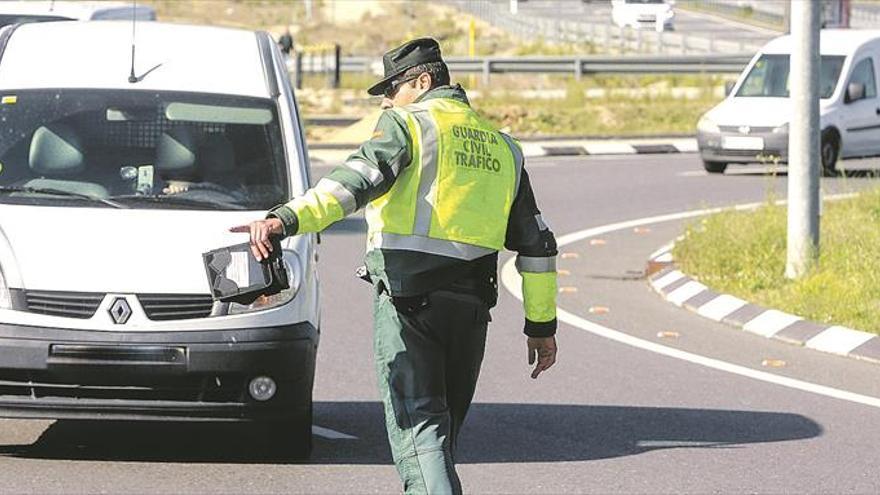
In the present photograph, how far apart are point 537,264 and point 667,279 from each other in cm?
891

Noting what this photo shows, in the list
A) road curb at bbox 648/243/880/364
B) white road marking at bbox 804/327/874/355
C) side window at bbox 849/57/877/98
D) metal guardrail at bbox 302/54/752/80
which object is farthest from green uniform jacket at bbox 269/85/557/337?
metal guardrail at bbox 302/54/752/80

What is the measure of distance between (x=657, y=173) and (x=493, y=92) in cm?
1468

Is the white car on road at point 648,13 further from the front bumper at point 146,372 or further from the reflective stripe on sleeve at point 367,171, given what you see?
the reflective stripe on sleeve at point 367,171

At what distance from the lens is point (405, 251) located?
6570mm

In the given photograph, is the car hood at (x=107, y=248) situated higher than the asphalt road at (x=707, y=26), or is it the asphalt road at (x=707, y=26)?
the car hood at (x=107, y=248)

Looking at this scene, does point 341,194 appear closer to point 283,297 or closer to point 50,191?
point 283,297

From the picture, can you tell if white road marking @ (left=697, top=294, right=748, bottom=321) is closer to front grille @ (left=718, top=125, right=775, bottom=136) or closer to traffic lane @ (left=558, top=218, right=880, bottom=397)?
traffic lane @ (left=558, top=218, right=880, bottom=397)

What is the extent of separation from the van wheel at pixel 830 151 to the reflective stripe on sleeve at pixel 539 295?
789 inches

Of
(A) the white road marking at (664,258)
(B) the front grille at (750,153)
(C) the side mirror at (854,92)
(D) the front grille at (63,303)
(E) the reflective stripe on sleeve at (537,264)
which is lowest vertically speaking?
(B) the front grille at (750,153)

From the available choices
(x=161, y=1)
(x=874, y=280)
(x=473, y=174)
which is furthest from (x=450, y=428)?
(x=161, y=1)

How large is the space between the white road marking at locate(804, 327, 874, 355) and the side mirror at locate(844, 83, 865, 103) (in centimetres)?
1482

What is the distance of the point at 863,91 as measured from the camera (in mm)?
27312

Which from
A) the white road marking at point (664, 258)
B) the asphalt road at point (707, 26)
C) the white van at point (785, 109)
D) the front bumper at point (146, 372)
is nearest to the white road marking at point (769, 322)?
the white road marking at point (664, 258)

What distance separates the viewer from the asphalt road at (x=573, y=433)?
8.61m
